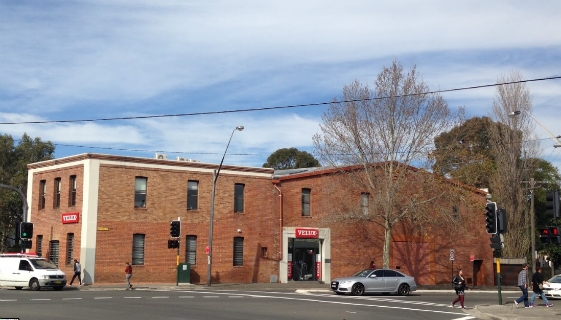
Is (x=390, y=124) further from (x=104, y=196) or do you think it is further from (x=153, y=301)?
(x=153, y=301)

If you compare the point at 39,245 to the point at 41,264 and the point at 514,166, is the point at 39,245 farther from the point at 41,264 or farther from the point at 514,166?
the point at 514,166

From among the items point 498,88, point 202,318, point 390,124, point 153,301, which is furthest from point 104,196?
point 498,88

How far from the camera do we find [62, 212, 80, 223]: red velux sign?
124ft

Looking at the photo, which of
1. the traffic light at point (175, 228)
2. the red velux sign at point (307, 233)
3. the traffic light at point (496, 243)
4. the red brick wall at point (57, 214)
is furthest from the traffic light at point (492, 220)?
the red brick wall at point (57, 214)

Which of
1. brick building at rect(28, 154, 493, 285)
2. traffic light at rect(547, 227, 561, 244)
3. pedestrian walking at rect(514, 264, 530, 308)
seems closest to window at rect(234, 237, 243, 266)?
brick building at rect(28, 154, 493, 285)

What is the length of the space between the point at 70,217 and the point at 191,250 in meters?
7.75

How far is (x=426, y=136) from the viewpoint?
38.6m

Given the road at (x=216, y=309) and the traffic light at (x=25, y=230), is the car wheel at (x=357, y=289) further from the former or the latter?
the traffic light at (x=25, y=230)

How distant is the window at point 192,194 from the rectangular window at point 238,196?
2.81 m

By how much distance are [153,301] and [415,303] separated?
10921mm

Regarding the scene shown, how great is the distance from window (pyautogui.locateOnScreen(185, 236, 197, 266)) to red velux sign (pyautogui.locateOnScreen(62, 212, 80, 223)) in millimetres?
6972

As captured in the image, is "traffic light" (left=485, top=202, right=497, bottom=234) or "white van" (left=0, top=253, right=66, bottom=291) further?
"white van" (left=0, top=253, right=66, bottom=291)

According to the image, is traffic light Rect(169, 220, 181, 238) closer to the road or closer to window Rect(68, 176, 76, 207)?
window Rect(68, 176, 76, 207)

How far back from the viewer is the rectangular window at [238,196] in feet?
140
